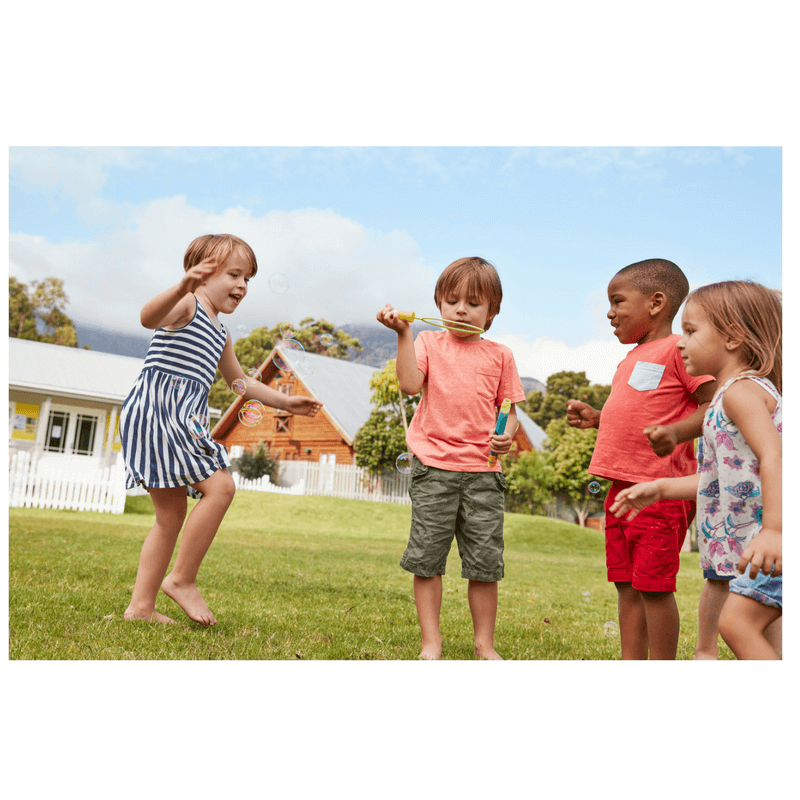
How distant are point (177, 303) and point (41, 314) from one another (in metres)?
39.1

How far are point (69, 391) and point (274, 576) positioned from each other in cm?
1514

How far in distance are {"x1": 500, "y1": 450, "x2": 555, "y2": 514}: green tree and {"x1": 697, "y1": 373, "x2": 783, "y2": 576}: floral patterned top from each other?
1838 cm

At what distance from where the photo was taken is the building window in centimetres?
2009

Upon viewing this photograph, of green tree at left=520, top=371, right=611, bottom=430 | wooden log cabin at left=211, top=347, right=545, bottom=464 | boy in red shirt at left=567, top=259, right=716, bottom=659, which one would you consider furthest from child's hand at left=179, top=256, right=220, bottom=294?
green tree at left=520, top=371, right=611, bottom=430

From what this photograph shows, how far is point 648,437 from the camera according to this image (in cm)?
264

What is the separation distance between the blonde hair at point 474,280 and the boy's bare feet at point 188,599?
160cm

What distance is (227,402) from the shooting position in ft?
112

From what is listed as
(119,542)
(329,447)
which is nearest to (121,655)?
(119,542)

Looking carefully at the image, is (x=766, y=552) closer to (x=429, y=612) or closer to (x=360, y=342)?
(x=429, y=612)

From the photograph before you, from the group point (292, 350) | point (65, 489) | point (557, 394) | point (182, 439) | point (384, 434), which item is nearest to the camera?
point (182, 439)

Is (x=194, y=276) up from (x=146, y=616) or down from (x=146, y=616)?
up

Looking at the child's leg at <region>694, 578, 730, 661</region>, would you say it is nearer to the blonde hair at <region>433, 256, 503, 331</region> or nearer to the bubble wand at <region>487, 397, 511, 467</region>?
the bubble wand at <region>487, 397, 511, 467</region>

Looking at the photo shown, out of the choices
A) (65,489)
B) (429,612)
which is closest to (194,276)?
(429,612)

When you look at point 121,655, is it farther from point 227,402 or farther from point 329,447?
point 227,402
